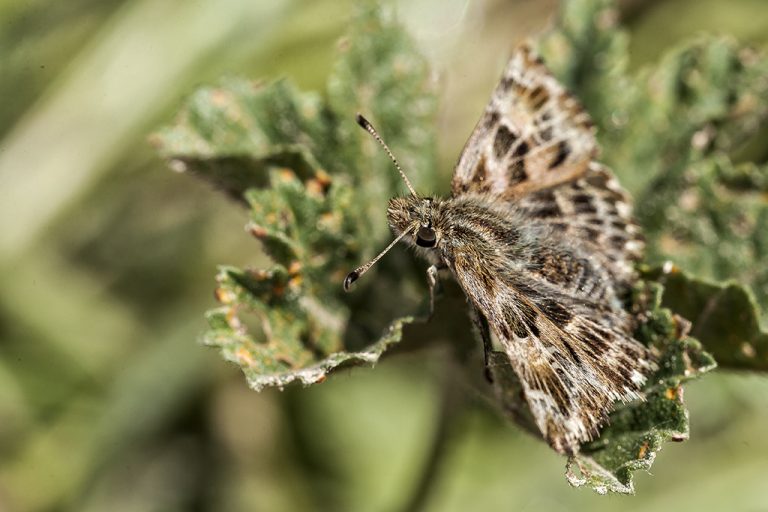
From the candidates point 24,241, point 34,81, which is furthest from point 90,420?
point 34,81

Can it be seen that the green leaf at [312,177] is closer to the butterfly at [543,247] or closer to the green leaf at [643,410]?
the butterfly at [543,247]

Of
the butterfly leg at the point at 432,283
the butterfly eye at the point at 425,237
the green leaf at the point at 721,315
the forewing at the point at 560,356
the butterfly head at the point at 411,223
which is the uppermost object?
the butterfly head at the point at 411,223

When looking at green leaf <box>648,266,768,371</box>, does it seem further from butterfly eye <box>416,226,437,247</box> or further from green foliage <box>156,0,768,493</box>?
butterfly eye <box>416,226,437,247</box>

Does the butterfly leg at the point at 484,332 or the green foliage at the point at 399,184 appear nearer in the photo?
the butterfly leg at the point at 484,332

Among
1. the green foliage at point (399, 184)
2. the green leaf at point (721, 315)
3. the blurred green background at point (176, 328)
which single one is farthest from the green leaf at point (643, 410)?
the blurred green background at point (176, 328)

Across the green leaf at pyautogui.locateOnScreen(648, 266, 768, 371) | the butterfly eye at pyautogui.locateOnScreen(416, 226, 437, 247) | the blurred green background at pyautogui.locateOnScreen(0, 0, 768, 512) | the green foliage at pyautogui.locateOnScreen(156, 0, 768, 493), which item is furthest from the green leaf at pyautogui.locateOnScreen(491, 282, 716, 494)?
the blurred green background at pyautogui.locateOnScreen(0, 0, 768, 512)

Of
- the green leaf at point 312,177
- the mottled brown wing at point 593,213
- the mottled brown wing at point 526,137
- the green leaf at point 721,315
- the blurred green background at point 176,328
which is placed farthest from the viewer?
the blurred green background at point 176,328

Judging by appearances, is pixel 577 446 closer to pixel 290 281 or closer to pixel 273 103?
pixel 290 281
